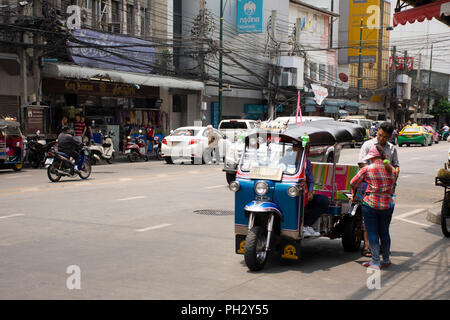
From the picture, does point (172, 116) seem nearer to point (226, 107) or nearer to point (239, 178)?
point (226, 107)

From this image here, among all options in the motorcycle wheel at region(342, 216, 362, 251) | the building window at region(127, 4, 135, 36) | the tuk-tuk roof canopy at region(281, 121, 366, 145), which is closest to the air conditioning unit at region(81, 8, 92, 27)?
the building window at region(127, 4, 135, 36)

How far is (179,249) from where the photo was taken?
8.29 meters

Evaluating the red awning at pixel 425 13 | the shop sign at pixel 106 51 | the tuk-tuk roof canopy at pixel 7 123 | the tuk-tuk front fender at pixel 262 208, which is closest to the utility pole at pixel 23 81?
the shop sign at pixel 106 51

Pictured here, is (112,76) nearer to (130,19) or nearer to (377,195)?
(130,19)

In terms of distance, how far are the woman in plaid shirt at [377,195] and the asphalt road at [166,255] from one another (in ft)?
1.63

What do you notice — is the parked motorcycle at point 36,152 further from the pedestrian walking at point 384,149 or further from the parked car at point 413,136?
the parked car at point 413,136

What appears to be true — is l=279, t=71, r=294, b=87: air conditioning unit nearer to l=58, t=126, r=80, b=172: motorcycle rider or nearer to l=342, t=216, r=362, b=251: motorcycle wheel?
l=58, t=126, r=80, b=172: motorcycle rider

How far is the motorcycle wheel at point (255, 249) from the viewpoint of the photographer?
6.90 metres

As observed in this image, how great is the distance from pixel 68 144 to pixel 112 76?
10177 millimetres

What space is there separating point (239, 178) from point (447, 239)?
428 cm

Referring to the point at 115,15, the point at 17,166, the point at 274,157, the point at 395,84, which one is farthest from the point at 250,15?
the point at 274,157

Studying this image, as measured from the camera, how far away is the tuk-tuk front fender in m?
7.04

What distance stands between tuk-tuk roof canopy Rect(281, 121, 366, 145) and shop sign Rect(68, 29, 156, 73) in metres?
17.5

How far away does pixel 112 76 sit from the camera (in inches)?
1050
